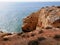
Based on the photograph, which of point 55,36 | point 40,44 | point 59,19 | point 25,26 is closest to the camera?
point 40,44

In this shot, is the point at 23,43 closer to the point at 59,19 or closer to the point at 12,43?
the point at 12,43

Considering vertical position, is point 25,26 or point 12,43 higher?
point 12,43

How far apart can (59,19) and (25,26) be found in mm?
16474

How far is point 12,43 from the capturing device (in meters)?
18.1

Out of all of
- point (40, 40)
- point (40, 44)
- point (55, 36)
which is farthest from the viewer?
point (55, 36)

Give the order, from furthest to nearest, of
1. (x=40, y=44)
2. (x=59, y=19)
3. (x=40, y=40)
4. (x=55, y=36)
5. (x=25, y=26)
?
1. (x=25, y=26)
2. (x=59, y=19)
3. (x=55, y=36)
4. (x=40, y=40)
5. (x=40, y=44)

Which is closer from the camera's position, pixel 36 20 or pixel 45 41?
pixel 45 41

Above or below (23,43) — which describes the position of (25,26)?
below

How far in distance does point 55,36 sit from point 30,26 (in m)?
27.2

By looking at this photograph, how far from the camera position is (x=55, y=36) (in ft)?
63.4

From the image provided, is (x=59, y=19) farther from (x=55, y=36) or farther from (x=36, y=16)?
(x=36, y=16)

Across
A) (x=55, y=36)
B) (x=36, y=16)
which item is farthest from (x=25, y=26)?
(x=55, y=36)

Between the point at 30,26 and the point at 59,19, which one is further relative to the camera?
the point at 30,26

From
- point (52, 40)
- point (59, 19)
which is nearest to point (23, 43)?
point (52, 40)
